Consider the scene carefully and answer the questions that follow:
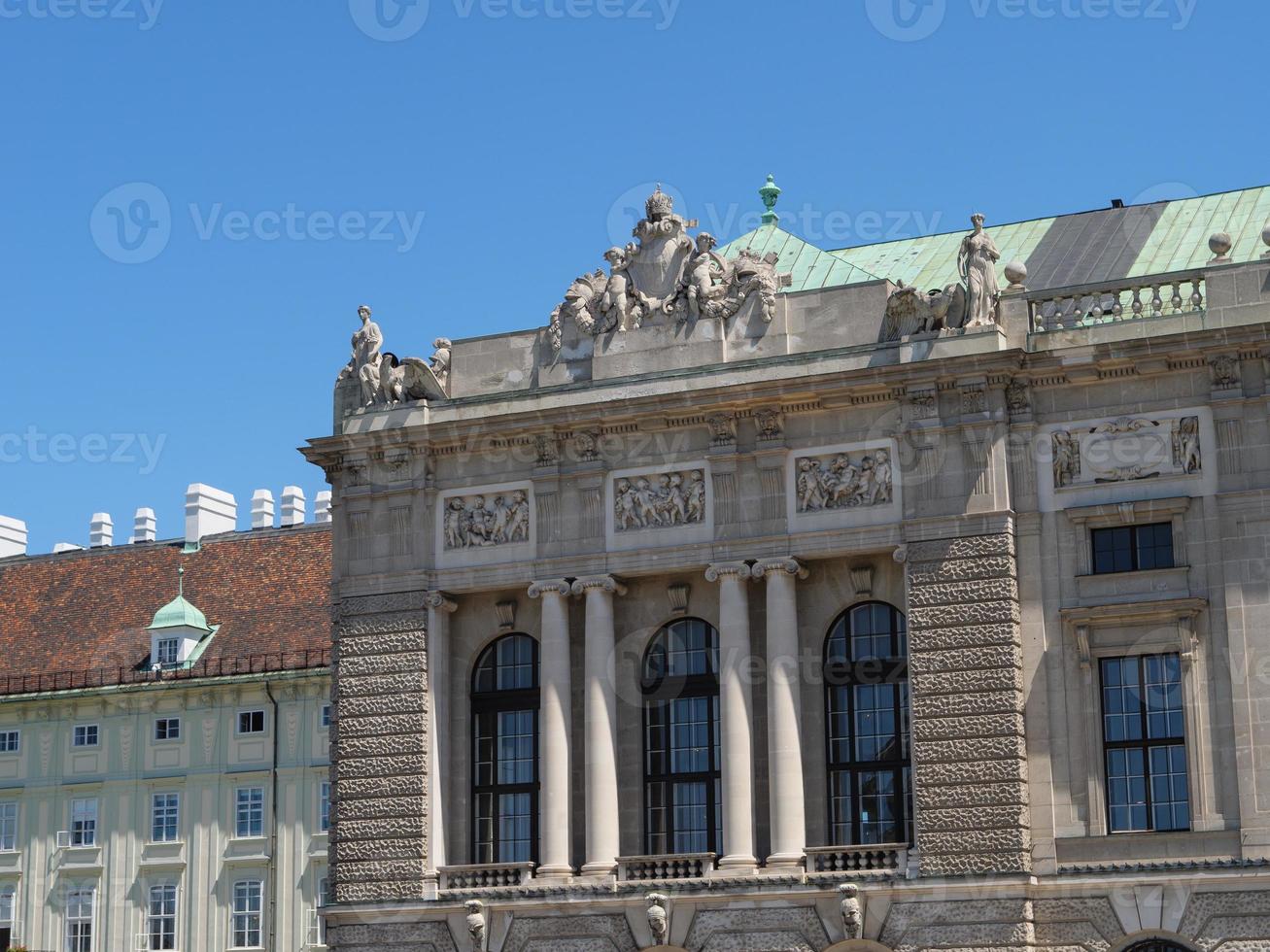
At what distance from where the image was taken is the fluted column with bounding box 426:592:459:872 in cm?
4781

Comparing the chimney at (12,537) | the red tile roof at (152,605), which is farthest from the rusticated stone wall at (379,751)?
the chimney at (12,537)

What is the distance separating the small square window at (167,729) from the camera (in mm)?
76375

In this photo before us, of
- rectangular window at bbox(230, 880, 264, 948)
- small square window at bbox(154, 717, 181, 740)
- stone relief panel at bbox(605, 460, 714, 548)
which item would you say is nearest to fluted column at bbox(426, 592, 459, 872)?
stone relief panel at bbox(605, 460, 714, 548)

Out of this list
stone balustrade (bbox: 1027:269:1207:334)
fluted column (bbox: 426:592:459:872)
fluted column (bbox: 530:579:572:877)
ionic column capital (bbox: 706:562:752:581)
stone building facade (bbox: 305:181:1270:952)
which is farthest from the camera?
fluted column (bbox: 426:592:459:872)

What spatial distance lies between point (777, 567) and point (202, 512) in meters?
46.0

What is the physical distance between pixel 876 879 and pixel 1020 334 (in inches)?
429

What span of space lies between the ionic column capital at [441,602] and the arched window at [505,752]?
119 centimetres

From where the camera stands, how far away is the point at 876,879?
43.8m

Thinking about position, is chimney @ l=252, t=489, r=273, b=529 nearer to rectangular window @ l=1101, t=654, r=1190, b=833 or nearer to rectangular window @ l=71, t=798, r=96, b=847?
rectangular window @ l=71, t=798, r=96, b=847

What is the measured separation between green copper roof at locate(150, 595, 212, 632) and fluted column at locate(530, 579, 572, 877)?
3298 cm

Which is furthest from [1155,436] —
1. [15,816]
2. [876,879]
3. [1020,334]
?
[15,816]

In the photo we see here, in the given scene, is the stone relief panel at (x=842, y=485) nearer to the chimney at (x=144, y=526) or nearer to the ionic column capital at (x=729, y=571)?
the ionic column capital at (x=729, y=571)

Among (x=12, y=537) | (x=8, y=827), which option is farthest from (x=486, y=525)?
(x=12, y=537)

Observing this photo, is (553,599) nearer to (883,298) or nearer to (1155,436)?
(883,298)
